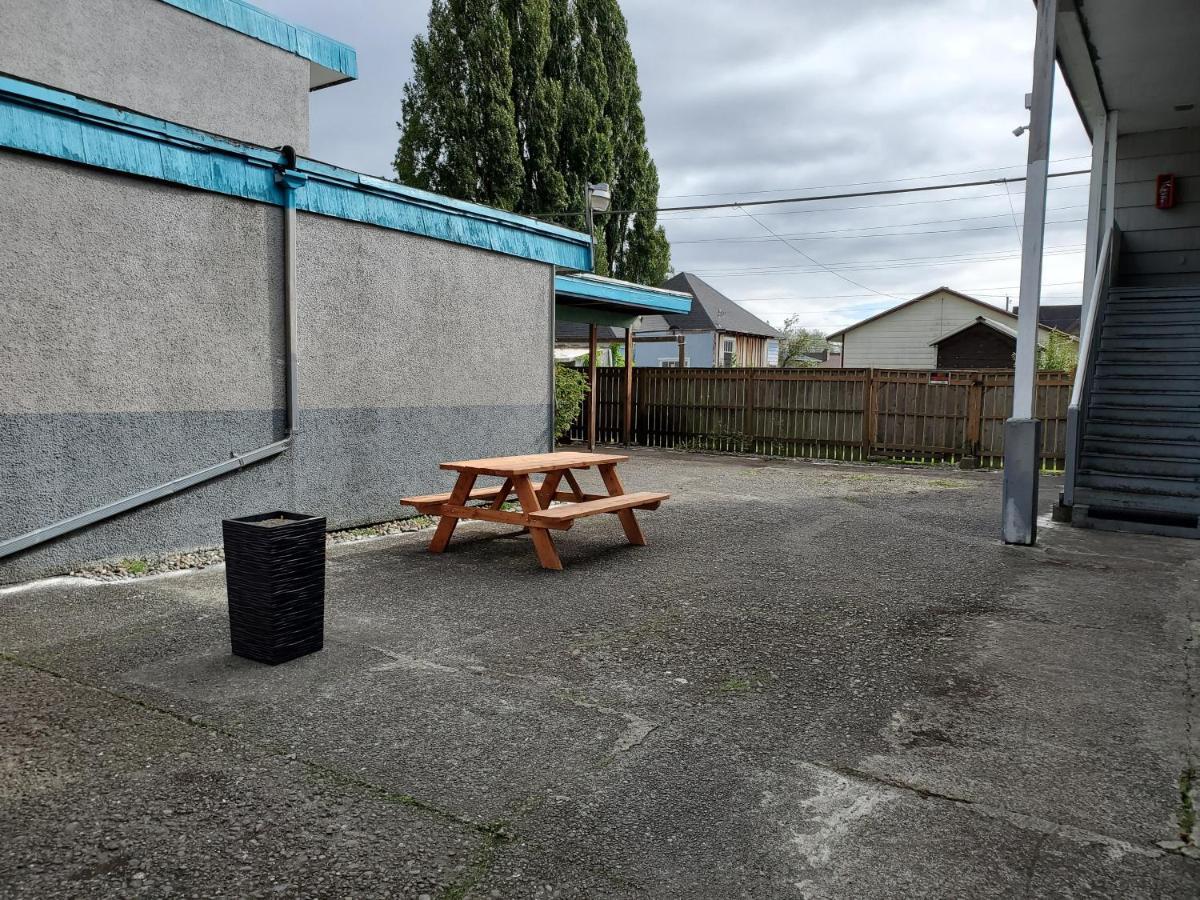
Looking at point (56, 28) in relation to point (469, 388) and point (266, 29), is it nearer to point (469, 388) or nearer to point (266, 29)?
point (266, 29)

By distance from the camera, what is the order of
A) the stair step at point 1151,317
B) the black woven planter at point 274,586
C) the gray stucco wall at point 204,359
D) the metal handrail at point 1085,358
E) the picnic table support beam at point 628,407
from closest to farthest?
the black woven planter at point 274,586, the gray stucco wall at point 204,359, the metal handrail at point 1085,358, the stair step at point 1151,317, the picnic table support beam at point 628,407

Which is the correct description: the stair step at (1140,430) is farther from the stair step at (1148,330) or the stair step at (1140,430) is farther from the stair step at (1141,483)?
the stair step at (1148,330)

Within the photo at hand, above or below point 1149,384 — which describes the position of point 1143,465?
below

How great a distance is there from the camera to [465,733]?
316 cm

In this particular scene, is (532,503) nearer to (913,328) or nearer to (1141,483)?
(1141,483)

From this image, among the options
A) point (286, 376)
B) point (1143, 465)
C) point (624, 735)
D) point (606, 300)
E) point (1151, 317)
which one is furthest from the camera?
point (606, 300)

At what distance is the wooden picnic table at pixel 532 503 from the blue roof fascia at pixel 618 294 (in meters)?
4.09

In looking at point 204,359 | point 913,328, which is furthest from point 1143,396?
point 913,328

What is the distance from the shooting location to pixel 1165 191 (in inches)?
434

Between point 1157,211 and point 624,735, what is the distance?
11763 mm

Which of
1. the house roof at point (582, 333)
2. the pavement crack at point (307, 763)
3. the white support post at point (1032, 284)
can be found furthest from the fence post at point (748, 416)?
the house roof at point (582, 333)

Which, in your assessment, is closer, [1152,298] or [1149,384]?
[1149,384]

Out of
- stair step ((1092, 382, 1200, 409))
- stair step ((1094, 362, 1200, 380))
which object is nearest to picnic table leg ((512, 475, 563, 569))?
stair step ((1092, 382, 1200, 409))

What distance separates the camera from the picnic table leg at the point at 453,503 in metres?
6.23
